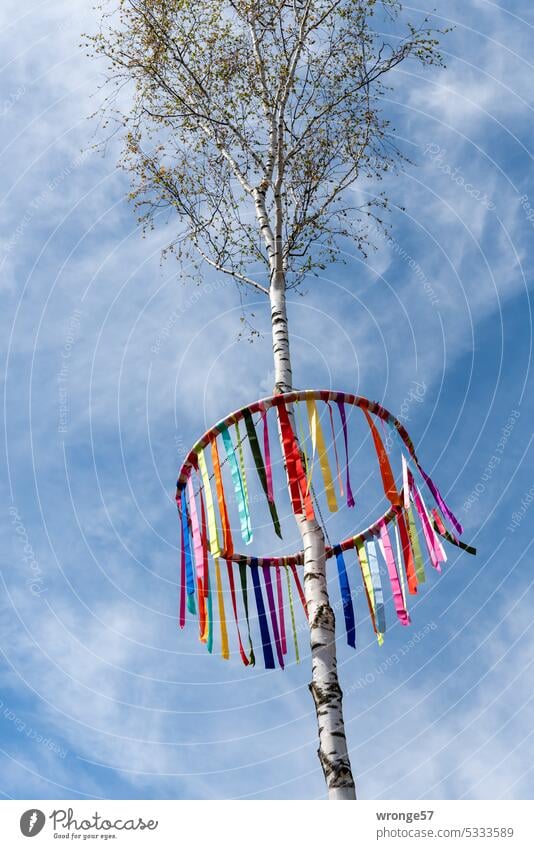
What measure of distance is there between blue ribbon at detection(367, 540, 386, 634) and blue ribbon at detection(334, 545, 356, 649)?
346mm

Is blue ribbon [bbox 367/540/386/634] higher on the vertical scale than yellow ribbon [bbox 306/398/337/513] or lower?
lower

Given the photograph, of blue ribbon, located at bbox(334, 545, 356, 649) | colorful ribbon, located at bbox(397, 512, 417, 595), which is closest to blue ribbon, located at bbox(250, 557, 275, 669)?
blue ribbon, located at bbox(334, 545, 356, 649)

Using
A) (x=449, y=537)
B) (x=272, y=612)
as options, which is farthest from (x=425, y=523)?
(x=272, y=612)

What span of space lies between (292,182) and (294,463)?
6161 millimetres

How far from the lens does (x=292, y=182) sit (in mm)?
14172

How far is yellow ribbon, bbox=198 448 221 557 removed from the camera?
31.5 feet

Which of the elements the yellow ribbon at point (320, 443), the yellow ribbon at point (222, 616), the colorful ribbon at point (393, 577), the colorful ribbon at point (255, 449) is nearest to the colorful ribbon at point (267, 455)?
the colorful ribbon at point (255, 449)

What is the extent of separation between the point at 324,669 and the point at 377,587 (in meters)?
2.06

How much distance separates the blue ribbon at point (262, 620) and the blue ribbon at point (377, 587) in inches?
58.1

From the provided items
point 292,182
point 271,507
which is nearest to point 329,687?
point 271,507

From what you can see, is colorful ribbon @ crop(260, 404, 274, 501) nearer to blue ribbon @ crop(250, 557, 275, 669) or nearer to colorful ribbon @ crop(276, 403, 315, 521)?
colorful ribbon @ crop(276, 403, 315, 521)

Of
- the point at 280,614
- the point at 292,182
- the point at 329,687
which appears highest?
the point at 292,182

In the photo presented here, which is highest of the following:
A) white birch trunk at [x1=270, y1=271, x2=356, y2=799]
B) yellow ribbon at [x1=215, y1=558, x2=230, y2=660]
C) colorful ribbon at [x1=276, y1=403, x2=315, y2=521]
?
colorful ribbon at [x1=276, y1=403, x2=315, y2=521]
